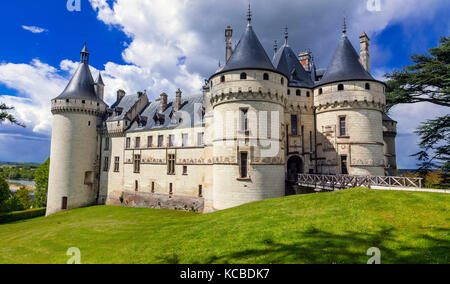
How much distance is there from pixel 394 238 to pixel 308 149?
16814 millimetres

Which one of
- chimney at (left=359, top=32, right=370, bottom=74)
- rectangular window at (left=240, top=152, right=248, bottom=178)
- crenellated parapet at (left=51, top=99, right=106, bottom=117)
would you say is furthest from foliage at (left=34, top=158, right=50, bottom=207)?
chimney at (left=359, top=32, right=370, bottom=74)

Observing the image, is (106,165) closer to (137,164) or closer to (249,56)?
(137,164)

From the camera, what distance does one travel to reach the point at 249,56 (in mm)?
21844

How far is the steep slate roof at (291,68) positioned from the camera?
85.1 ft

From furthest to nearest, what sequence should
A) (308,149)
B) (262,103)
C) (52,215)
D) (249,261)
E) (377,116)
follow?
1. (52,215)
2. (308,149)
3. (377,116)
4. (262,103)
5. (249,261)

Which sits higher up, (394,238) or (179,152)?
(179,152)

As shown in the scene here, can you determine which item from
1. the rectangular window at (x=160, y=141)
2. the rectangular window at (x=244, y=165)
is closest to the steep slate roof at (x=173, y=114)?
the rectangular window at (x=160, y=141)

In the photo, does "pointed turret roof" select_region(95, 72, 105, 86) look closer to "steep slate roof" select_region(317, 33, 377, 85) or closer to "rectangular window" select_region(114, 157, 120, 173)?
"rectangular window" select_region(114, 157, 120, 173)

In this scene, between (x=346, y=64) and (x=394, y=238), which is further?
(x=346, y=64)

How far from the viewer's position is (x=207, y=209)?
24219 mm

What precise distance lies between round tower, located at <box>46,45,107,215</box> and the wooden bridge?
100ft

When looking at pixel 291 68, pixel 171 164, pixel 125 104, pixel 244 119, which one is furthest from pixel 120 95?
pixel 291 68
